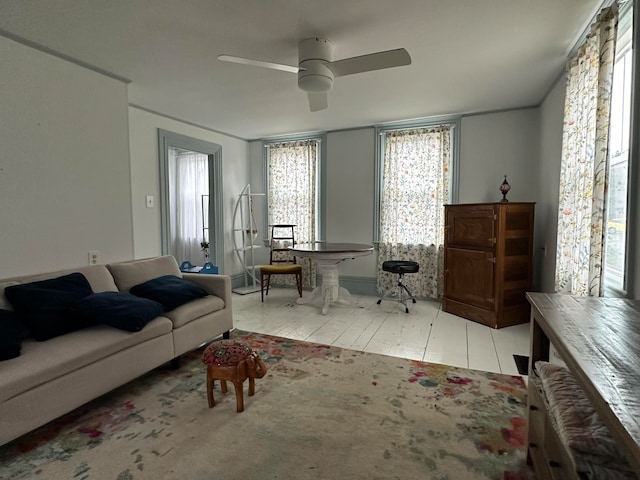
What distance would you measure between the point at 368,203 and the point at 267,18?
10.1 feet

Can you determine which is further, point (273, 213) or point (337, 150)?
point (273, 213)

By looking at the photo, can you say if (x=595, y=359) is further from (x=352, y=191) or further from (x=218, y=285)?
(x=352, y=191)

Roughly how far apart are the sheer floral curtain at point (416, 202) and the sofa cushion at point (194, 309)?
262cm

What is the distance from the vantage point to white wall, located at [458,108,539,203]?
402cm

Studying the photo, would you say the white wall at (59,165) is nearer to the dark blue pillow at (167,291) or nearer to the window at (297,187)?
the dark blue pillow at (167,291)

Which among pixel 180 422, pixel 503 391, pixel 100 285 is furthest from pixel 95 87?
pixel 503 391

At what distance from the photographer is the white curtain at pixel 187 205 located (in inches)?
247

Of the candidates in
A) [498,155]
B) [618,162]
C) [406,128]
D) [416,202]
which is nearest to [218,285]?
[416,202]

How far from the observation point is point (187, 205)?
6.34 meters

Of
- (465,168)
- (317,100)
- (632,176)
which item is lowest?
(632,176)

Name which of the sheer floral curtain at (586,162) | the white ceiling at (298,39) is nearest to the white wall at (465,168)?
the white ceiling at (298,39)

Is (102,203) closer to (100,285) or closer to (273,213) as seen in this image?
(100,285)

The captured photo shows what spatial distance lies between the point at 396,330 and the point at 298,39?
9.04ft

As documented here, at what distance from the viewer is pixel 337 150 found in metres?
5.08
